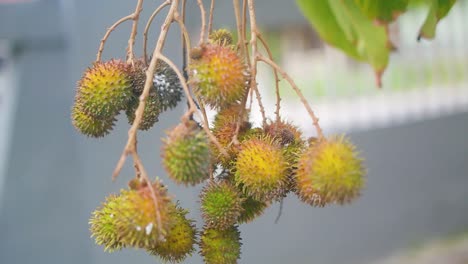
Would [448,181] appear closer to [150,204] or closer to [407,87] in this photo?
[407,87]

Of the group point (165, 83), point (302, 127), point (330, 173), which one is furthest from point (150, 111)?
point (302, 127)

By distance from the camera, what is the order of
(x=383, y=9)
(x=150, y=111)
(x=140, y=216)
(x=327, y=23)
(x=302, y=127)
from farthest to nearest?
(x=302, y=127)
(x=327, y=23)
(x=383, y=9)
(x=150, y=111)
(x=140, y=216)

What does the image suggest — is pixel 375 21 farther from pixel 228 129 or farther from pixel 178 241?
pixel 178 241

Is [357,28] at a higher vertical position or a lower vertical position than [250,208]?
higher

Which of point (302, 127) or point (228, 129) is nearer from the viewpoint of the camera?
point (228, 129)

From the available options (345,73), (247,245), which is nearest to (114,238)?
(247,245)

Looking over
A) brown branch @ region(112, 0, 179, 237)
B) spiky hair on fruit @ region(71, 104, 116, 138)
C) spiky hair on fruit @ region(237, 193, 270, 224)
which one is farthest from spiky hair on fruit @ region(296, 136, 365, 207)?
spiky hair on fruit @ region(71, 104, 116, 138)

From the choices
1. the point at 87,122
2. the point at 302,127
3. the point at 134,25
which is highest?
the point at 302,127
